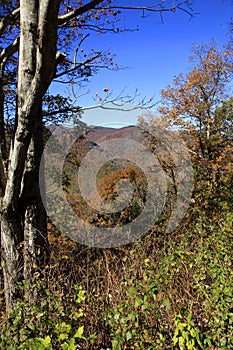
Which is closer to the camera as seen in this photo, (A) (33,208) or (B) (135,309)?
(B) (135,309)

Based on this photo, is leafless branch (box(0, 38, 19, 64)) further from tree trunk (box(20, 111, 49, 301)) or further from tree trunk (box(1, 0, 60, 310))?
tree trunk (box(20, 111, 49, 301))

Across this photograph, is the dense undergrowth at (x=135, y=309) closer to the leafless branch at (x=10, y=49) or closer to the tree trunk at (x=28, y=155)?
the tree trunk at (x=28, y=155)

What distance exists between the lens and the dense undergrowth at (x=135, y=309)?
1.77m

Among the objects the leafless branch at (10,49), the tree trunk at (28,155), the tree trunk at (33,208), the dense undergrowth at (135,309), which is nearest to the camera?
the dense undergrowth at (135,309)

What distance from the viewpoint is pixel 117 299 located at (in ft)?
7.39

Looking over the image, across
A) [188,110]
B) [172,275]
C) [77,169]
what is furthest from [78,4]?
[188,110]

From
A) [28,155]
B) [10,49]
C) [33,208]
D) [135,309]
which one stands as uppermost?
[10,49]

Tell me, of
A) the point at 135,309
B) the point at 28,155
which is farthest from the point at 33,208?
the point at 135,309

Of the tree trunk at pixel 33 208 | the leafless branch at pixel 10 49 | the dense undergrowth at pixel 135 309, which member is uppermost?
the leafless branch at pixel 10 49

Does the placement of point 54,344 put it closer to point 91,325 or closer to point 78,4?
point 91,325

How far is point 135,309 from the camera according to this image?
1.98 metres

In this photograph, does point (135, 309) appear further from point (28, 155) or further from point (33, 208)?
point (28, 155)

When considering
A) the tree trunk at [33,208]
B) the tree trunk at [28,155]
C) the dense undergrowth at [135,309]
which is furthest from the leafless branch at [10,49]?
the dense undergrowth at [135,309]

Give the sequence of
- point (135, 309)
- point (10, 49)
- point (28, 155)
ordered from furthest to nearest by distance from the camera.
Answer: point (10, 49)
point (28, 155)
point (135, 309)
